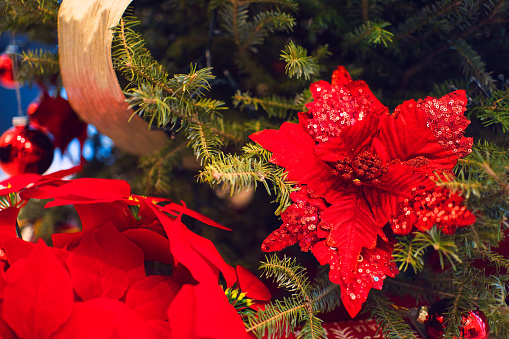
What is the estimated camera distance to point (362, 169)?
27 cm

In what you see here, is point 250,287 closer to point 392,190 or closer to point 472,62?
point 392,190

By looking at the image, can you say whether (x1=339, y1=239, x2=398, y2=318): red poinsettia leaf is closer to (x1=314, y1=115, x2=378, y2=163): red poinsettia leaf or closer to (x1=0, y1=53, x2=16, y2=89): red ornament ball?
(x1=314, y1=115, x2=378, y2=163): red poinsettia leaf

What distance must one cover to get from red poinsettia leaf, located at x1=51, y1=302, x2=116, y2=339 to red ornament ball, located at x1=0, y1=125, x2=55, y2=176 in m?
0.29

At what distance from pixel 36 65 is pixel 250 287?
323 millimetres

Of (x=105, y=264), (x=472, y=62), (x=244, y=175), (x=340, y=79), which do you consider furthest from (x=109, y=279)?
(x=472, y=62)

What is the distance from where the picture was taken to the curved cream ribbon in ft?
1.03

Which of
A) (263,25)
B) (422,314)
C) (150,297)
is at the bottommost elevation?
(422,314)

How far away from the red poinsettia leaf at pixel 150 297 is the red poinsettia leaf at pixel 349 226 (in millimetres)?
115

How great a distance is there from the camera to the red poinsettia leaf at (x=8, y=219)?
0.28 metres

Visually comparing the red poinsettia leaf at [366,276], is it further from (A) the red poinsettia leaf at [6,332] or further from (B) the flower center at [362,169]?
(A) the red poinsettia leaf at [6,332]

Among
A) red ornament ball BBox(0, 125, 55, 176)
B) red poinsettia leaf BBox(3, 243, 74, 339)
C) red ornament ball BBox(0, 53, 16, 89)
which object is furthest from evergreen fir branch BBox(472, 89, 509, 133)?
red ornament ball BBox(0, 53, 16, 89)

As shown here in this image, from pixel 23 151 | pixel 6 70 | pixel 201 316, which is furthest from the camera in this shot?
pixel 6 70

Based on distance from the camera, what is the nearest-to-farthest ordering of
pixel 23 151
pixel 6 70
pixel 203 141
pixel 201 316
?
pixel 201 316 → pixel 203 141 → pixel 23 151 → pixel 6 70

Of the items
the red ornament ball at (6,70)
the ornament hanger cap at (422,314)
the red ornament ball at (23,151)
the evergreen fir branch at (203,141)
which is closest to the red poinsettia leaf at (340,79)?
the evergreen fir branch at (203,141)
